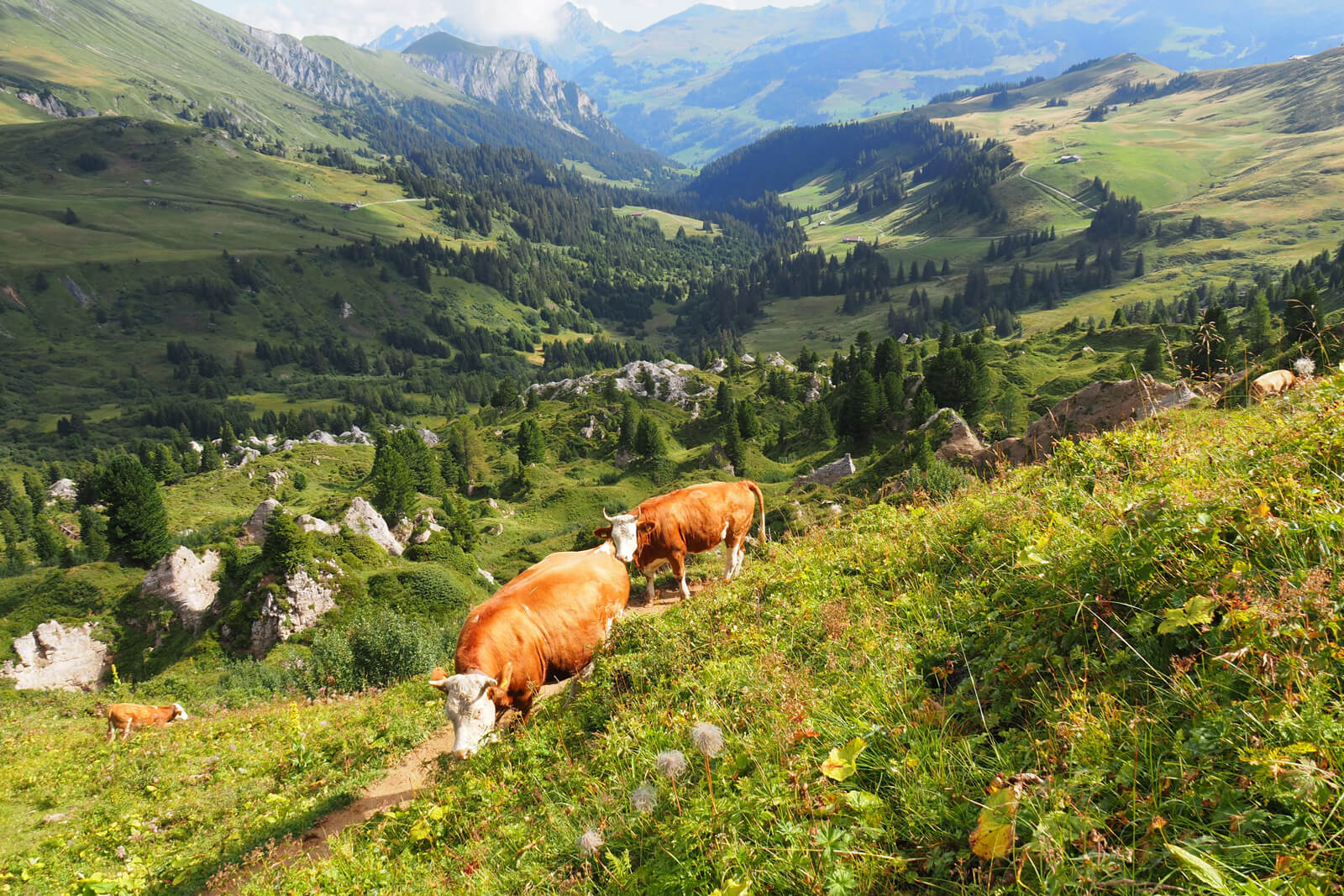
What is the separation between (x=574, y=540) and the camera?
43625 mm

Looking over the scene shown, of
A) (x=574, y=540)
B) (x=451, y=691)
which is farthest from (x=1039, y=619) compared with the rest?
(x=574, y=540)

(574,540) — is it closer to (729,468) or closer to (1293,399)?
(729,468)

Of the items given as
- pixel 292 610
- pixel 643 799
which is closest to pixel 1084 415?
pixel 643 799

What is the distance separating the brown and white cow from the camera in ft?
54.3

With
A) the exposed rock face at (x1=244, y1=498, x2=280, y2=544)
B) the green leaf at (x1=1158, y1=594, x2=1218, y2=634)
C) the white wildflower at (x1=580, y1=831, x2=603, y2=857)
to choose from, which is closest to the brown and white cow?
the white wildflower at (x1=580, y1=831, x2=603, y2=857)

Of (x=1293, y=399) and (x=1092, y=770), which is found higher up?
(x=1293, y=399)

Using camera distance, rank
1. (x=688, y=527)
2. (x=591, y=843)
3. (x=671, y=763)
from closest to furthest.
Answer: (x=591, y=843)
(x=671, y=763)
(x=688, y=527)

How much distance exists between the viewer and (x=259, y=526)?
148ft

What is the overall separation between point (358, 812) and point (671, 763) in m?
7.92

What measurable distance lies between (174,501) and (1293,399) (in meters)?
80.8

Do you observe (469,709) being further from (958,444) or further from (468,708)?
(958,444)

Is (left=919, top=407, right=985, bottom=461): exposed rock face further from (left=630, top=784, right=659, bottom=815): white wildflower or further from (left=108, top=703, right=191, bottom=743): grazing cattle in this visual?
(left=108, top=703, right=191, bottom=743): grazing cattle

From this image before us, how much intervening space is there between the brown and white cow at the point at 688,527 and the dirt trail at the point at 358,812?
4.50 metres

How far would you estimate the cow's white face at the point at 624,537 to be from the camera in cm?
1446
